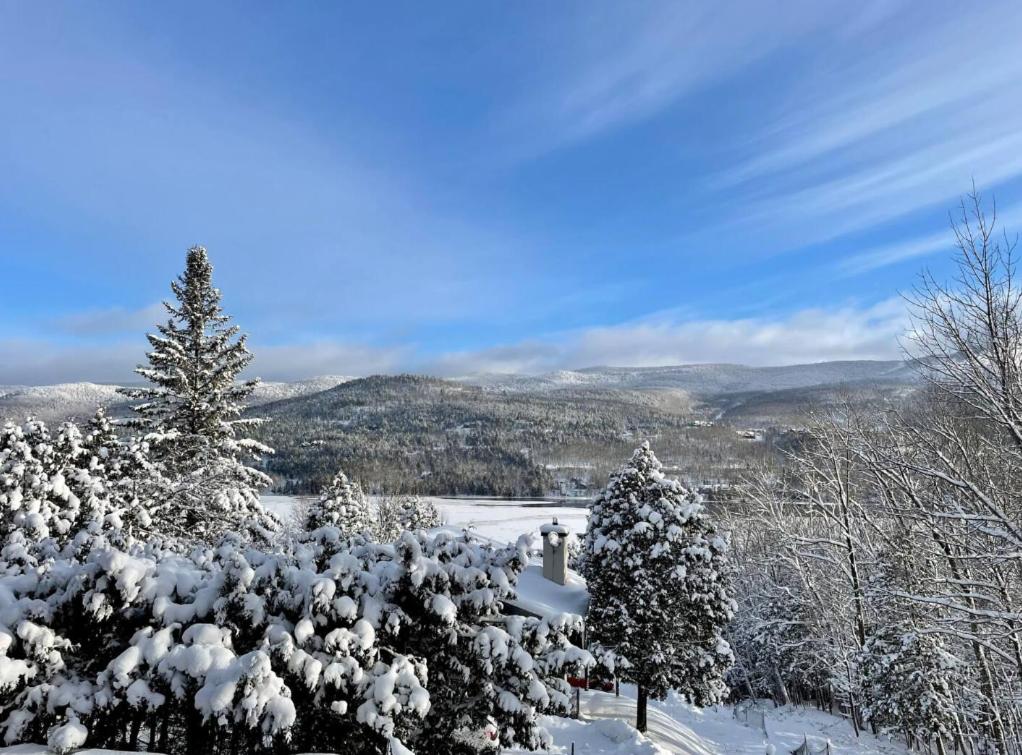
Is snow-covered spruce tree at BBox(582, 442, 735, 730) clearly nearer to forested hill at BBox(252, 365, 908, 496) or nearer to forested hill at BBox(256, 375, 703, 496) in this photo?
forested hill at BBox(252, 365, 908, 496)

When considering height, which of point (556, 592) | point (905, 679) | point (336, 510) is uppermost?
point (336, 510)

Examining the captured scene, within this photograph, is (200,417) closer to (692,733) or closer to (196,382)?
(196,382)

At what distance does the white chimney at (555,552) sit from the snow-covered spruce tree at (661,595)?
209 cm

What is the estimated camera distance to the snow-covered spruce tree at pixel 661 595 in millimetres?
18516

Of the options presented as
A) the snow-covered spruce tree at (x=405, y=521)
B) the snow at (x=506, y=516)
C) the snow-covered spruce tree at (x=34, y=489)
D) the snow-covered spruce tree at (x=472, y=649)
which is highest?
the snow-covered spruce tree at (x=34, y=489)

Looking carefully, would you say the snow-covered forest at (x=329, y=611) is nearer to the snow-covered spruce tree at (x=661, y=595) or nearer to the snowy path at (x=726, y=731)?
the snow-covered spruce tree at (x=661, y=595)

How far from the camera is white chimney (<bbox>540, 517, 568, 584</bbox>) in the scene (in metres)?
21.7

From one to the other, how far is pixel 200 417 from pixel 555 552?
1318 cm

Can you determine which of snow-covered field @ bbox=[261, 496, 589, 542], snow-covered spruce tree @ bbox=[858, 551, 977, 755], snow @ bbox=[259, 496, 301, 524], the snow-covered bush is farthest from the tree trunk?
snow @ bbox=[259, 496, 301, 524]

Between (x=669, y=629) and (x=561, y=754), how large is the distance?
674 centimetres

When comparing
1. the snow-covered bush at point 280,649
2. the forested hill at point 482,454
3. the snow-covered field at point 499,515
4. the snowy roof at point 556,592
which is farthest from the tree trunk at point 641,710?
the forested hill at point 482,454

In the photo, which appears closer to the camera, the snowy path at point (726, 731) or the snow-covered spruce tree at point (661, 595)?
the snow-covered spruce tree at point (661, 595)

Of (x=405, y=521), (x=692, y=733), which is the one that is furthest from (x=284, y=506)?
(x=692, y=733)

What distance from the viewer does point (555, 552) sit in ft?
72.3
